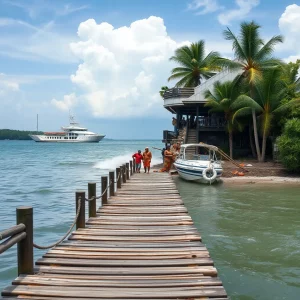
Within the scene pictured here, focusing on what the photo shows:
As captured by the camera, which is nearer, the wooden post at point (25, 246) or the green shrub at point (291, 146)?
the wooden post at point (25, 246)

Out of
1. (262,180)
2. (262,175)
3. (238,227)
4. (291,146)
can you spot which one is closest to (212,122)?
(262,175)

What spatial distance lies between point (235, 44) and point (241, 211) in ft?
Answer: 59.7

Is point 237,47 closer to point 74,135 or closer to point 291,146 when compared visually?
point 291,146

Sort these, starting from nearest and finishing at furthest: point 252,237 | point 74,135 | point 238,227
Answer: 1. point 252,237
2. point 238,227
3. point 74,135

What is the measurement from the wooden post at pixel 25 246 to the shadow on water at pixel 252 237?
3713 millimetres

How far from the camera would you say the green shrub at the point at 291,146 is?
24859 mm

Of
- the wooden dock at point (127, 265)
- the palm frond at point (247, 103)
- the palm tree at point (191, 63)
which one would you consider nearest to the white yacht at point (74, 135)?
→ the palm tree at point (191, 63)

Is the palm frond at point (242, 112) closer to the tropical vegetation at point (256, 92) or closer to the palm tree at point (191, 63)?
the tropical vegetation at point (256, 92)

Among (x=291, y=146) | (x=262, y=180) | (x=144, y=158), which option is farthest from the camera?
(x=291, y=146)

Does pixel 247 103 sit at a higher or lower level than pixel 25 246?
higher

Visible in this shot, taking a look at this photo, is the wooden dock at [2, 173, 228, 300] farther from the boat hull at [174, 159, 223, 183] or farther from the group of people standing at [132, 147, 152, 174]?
the boat hull at [174, 159, 223, 183]

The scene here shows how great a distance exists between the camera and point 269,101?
28750 mm

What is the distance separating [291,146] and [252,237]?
15.3 metres

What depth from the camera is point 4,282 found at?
798cm
